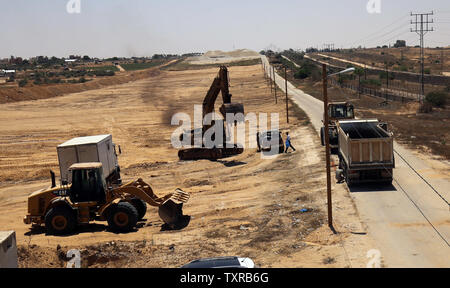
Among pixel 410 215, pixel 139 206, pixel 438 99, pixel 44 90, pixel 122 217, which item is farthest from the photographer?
pixel 44 90

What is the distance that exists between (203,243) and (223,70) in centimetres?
1867

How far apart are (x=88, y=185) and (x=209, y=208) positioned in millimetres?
6045

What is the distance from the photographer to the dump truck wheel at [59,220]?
1959 cm

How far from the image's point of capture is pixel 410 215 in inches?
760

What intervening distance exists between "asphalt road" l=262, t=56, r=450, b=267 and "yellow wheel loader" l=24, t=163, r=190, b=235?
8.10 metres

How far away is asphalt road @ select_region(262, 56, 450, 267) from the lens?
1532 cm

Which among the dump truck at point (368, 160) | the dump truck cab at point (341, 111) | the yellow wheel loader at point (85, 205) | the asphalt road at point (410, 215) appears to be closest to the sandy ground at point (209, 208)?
the yellow wheel loader at point (85, 205)

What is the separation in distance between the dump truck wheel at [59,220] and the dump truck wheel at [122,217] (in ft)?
4.96

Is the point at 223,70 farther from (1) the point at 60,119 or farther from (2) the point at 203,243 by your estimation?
(1) the point at 60,119

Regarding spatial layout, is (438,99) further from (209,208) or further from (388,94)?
(209,208)

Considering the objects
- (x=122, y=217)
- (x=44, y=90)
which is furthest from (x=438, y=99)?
(x=44, y=90)

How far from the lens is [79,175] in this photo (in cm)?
1948

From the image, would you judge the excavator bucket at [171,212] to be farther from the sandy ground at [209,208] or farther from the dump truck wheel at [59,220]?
the dump truck wheel at [59,220]

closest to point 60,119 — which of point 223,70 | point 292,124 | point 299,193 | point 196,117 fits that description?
point 196,117
